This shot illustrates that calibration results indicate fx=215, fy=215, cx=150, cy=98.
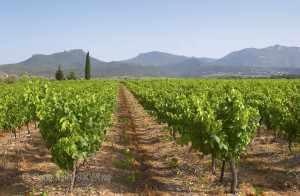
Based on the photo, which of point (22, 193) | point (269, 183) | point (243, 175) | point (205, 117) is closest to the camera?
point (205, 117)

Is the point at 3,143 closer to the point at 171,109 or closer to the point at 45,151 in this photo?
the point at 45,151

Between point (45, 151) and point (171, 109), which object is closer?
point (45, 151)

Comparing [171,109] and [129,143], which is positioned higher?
[171,109]

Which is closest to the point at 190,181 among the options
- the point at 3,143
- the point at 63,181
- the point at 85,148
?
the point at 85,148

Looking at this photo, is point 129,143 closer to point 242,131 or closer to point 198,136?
point 198,136

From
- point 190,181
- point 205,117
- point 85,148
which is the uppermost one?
point 205,117

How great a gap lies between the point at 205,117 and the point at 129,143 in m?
6.72

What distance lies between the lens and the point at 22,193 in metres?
7.00

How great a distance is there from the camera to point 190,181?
312 inches

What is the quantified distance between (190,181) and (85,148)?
3.98 meters

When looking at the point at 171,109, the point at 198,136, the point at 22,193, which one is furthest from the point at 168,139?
the point at 22,193

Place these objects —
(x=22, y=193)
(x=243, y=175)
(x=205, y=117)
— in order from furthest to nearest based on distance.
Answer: (x=243, y=175) → (x=22, y=193) → (x=205, y=117)

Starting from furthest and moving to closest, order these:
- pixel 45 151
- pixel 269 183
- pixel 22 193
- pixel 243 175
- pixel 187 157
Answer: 1. pixel 45 151
2. pixel 187 157
3. pixel 243 175
4. pixel 269 183
5. pixel 22 193

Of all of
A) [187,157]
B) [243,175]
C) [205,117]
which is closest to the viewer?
[205,117]
